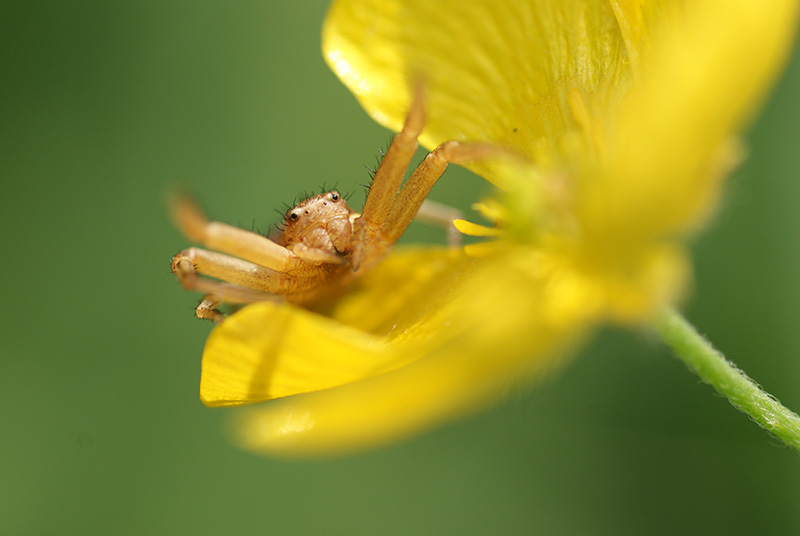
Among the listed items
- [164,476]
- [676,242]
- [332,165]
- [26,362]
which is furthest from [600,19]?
[26,362]

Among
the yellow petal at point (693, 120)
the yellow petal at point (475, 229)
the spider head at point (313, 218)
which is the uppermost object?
the spider head at point (313, 218)

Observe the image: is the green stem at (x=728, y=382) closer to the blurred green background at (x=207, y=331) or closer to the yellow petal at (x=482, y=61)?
the yellow petal at (x=482, y=61)

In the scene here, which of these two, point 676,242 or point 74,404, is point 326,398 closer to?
point 676,242

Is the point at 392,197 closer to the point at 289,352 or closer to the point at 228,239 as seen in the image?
the point at 228,239

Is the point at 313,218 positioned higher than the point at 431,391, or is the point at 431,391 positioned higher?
the point at 313,218

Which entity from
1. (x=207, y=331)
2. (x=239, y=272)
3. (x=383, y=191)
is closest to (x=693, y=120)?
(x=383, y=191)

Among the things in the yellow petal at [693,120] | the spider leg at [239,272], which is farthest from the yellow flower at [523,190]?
the spider leg at [239,272]
